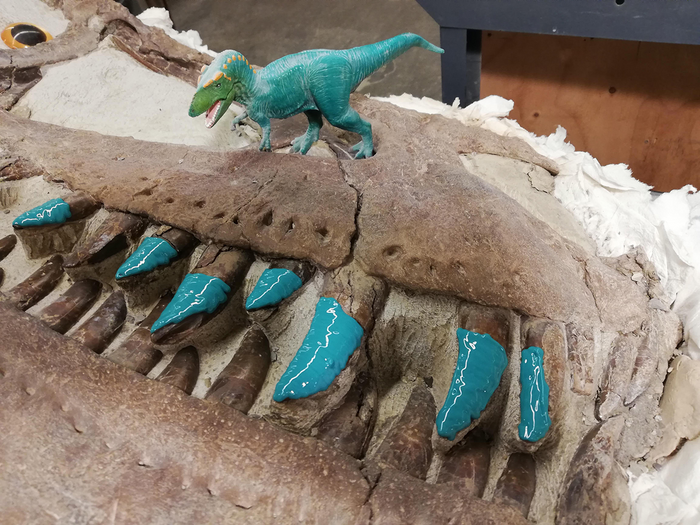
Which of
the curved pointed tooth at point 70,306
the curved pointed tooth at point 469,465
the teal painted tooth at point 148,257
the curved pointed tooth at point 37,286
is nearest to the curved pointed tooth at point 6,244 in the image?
the curved pointed tooth at point 37,286

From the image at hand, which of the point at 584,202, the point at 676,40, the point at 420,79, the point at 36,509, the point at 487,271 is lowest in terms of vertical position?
the point at 420,79

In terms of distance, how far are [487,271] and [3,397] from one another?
1.03m

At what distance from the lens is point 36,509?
1.02 m

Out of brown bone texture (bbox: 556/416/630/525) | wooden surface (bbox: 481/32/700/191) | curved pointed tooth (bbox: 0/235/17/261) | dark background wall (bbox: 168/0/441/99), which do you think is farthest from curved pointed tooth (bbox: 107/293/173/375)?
dark background wall (bbox: 168/0/441/99)

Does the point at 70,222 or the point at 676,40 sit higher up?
the point at 676,40

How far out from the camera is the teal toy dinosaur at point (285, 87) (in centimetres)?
156

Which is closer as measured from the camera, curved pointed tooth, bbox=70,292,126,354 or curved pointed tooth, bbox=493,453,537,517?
curved pointed tooth, bbox=493,453,537,517

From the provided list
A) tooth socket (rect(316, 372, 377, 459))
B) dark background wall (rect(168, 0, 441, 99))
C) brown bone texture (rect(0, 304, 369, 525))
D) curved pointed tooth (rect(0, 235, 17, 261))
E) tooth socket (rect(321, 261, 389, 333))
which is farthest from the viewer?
dark background wall (rect(168, 0, 441, 99))

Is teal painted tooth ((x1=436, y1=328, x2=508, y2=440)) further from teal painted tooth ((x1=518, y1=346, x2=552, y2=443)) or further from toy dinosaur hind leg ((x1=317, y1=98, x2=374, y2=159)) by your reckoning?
toy dinosaur hind leg ((x1=317, y1=98, x2=374, y2=159))

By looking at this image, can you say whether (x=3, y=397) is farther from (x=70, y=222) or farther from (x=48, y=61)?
(x=48, y=61)

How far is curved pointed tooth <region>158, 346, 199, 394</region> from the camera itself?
1271 millimetres

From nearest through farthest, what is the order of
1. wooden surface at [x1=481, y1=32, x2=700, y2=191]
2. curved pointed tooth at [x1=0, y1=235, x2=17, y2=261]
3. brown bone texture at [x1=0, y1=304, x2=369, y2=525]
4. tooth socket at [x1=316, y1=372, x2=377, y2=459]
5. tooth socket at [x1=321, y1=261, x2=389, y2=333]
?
1. brown bone texture at [x1=0, y1=304, x2=369, y2=525]
2. tooth socket at [x1=316, y1=372, x2=377, y2=459]
3. tooth socket at [x1=321, y1=261, x2=389, y2=333]
4. curved pointed tooth at [x1=0, y1=235, x2=17, y2=261]
5. wooden surface at [x1=481, y1=32, x2=700, y2=191]

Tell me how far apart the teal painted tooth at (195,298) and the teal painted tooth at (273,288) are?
0.26 feet

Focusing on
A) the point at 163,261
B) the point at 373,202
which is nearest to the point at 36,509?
the point at 163,261
